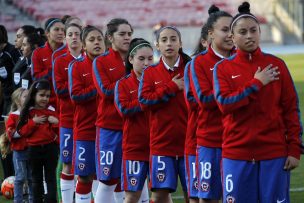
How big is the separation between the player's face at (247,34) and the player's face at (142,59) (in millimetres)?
1627

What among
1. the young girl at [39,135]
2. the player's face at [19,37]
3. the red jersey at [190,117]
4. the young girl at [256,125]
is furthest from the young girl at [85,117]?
the young girl at [256,125]

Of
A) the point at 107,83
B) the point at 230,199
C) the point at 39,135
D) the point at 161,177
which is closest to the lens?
the point at 230,199

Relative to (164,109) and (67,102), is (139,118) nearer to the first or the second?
(164,109)

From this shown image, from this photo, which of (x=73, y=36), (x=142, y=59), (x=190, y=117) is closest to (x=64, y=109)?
(x=73, y=36)

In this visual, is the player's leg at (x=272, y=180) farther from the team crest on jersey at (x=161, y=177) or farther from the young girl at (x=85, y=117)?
the young girl at (x=85, y=117)

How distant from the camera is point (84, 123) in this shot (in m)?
8.55

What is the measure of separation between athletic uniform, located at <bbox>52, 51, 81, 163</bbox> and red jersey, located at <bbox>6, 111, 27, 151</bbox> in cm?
40

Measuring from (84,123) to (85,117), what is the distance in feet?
0.20

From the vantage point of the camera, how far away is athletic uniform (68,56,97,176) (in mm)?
8508

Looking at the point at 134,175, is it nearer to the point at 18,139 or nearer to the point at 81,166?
the point at 81,166

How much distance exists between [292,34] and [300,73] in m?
20.2

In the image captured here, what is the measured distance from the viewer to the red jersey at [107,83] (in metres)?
8.02

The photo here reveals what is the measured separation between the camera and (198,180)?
6738 mm

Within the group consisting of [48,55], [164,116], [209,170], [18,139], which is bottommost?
[18,139]
